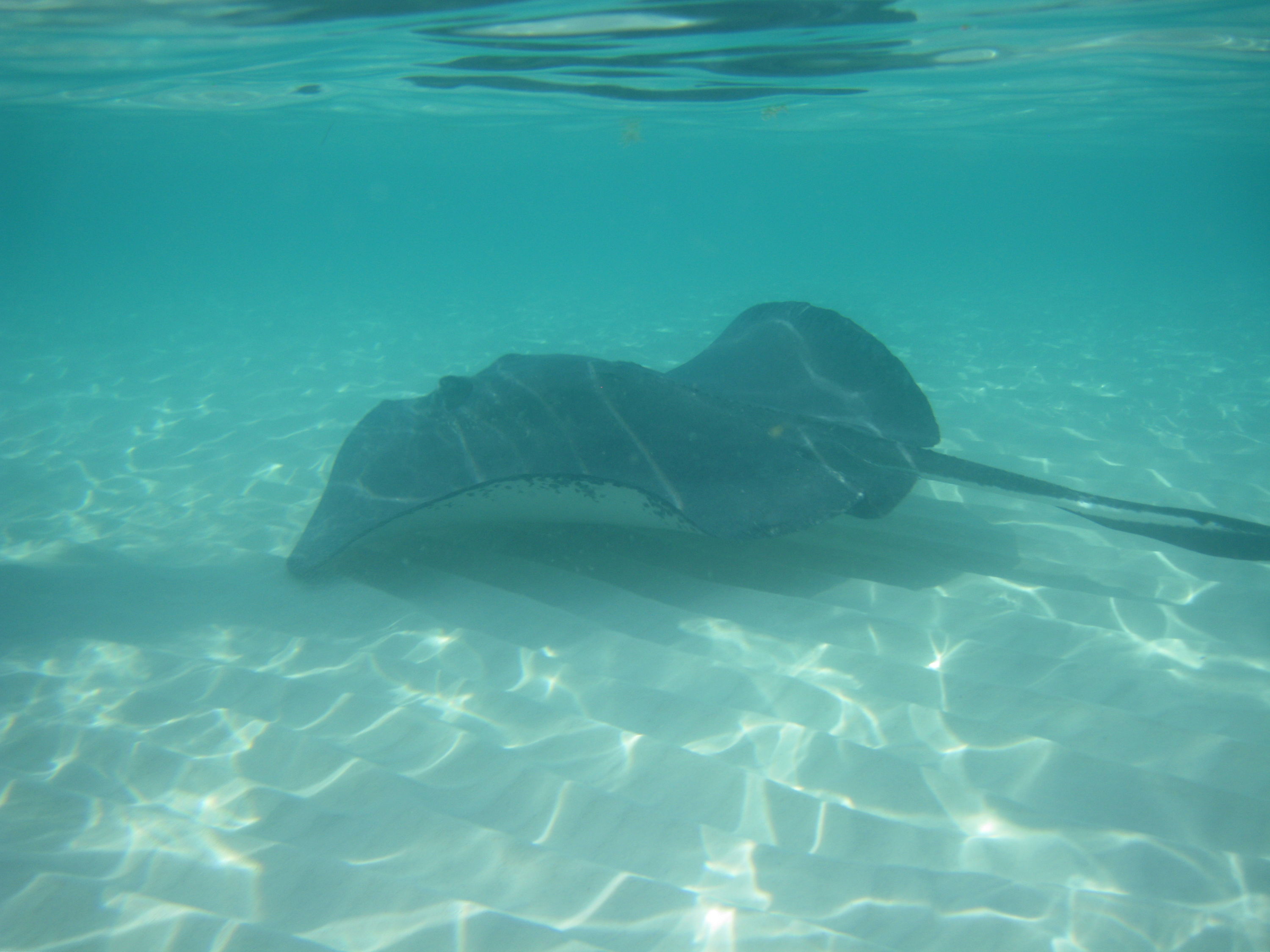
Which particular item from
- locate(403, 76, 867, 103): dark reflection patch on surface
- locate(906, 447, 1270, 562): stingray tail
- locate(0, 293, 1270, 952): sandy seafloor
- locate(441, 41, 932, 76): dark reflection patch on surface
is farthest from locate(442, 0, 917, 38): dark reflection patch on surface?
locate(906, 447, 1270, 562): stingray tail

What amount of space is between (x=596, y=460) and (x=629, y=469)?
22 centimetres

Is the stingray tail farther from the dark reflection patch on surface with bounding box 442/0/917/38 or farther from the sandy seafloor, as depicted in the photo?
the dark reflection patch on surface with bounding box 442/0/917/38

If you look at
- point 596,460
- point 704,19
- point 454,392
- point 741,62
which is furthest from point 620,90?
point 596,460

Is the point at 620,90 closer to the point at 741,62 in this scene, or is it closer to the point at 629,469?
the point at 741,62

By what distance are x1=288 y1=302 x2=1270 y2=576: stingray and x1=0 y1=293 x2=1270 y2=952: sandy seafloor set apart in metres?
0.71

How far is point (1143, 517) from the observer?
4121mm

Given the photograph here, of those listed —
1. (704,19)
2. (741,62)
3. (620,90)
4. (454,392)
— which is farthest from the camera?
(620,90)

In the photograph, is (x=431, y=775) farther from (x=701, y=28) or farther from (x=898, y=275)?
(x=898, y=275)

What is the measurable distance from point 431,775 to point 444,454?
206 centimetres

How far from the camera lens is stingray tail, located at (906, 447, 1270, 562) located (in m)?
3.85

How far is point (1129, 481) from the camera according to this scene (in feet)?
23.6

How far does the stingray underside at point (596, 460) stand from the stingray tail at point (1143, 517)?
486mm

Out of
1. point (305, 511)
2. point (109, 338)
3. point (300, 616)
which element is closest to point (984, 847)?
point (300, 616)

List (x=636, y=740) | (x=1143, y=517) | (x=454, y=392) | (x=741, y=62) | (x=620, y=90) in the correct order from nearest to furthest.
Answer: (x=636, y=740), (x=1143, y=517), (x=454, y=392), (x=741, y=62), (x=620, y=90)
